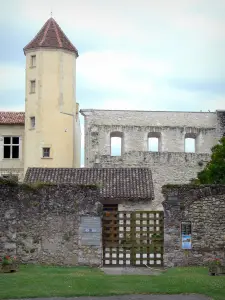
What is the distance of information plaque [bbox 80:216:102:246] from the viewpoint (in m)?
26.3

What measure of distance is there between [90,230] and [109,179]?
1557 centimetres

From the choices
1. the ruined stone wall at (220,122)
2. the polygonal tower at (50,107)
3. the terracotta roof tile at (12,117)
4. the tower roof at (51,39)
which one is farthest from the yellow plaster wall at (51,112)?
the ruined stone wall at (220,122)

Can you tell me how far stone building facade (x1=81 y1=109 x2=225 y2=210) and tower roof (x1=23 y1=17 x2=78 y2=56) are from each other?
5.54 metres

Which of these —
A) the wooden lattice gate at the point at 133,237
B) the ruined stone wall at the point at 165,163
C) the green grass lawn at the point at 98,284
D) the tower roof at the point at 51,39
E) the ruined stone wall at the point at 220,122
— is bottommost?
the green grass lawn at the point at 98,284

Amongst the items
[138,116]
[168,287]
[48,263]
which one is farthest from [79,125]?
[168,287]

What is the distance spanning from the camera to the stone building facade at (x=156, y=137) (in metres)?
52.9

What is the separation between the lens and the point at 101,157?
174ft

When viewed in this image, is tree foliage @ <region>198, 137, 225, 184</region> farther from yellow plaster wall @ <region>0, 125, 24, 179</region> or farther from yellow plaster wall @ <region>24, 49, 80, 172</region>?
yellow plaster wall @ <region>0, 125, 24, 179</region>

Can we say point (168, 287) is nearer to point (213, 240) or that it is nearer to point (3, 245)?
point (213, 240)

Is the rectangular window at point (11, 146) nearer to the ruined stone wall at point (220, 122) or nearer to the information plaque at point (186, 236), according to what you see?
the ruined stone wall at point (220, 122)

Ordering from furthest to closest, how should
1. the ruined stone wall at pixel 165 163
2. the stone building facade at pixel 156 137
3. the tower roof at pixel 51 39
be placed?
the tower roof at pixel 51 39 → the stone building facade at pixel 156 137 → the ruined stone wall at pixel 165 163

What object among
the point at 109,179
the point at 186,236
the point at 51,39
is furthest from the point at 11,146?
the point at 186,236

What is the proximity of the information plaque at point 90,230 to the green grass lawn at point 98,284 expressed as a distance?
2.22 m

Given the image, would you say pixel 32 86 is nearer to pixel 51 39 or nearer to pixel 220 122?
pixel 51 39
